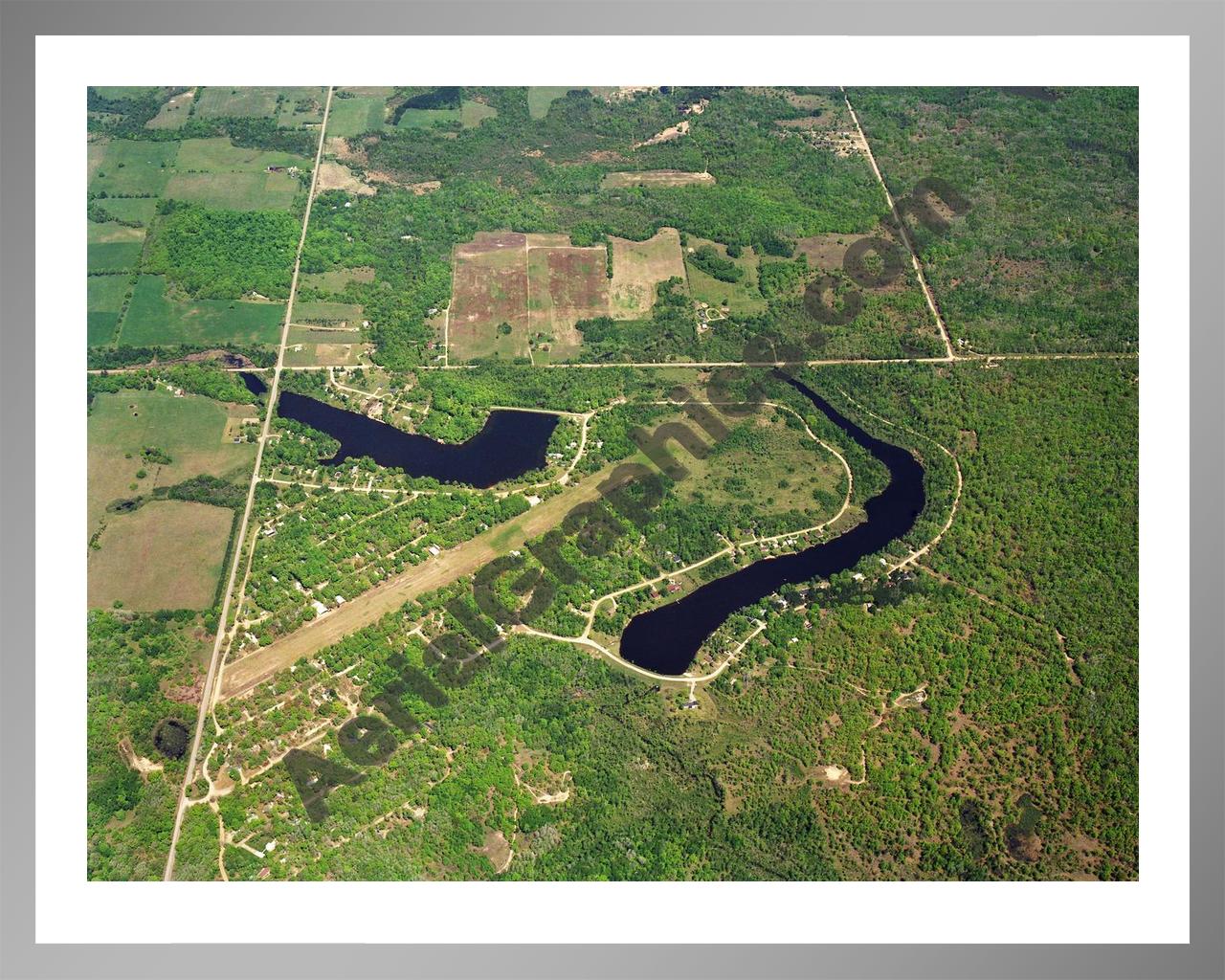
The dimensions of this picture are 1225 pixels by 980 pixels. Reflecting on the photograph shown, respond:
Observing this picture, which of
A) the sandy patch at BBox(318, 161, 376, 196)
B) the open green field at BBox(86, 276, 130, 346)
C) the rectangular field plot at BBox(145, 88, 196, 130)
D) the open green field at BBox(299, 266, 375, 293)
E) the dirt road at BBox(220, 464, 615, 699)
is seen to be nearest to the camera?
the dirt road at BBox(220, 464, 615, 699)

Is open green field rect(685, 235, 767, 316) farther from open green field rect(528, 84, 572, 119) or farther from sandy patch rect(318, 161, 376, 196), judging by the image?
sandy patch rect(318, 161, 376, 196)

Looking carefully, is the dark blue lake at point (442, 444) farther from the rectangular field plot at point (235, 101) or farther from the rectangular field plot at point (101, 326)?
the rectangular field plot at point (235, 101)

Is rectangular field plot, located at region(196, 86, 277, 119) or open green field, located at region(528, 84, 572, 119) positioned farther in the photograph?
open green field, located at region(528, 84, 572, 119)

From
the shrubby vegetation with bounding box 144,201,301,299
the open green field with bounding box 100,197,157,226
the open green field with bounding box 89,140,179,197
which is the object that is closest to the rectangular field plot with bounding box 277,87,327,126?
the open green field with bounding box 89,140,179,197

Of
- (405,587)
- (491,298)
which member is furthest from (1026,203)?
(405,587)

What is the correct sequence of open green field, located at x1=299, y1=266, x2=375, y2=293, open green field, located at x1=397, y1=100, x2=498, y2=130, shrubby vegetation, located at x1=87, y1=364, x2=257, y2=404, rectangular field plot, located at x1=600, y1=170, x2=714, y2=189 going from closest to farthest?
shrubby vegetation, located at x1=87, y1=364, x2=257, y2=404 → open green field, located at x1=299, y1=266, x2=375, y2=293 → rectangular field plot, located at x1=600, y1=170, x2=714, y2=189 → open green field, located at x1=397, y1=100, x2=498, y2=130

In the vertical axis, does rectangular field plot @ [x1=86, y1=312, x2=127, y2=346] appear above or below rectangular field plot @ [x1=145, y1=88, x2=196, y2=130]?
below
